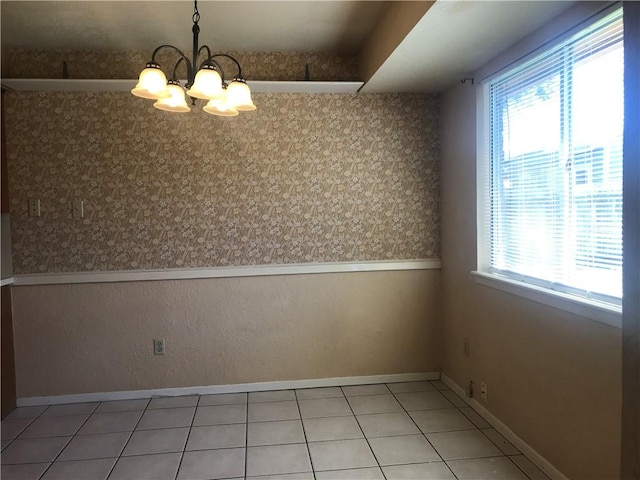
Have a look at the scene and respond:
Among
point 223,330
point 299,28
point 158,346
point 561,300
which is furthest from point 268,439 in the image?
point 299,28

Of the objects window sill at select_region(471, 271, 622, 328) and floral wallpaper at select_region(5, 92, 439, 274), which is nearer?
window sill at select_region(471, 271, 622, 328)

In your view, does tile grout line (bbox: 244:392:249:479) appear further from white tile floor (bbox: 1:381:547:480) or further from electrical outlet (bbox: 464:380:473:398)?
electrical outlet (bbox: 464:380:473:398)

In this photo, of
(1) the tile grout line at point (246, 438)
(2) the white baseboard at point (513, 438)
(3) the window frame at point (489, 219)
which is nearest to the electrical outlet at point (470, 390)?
(2) the white baseboard at point (513, 438)

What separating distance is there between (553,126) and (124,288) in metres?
2.99

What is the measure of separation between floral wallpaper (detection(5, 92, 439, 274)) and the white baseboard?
1.08 meters

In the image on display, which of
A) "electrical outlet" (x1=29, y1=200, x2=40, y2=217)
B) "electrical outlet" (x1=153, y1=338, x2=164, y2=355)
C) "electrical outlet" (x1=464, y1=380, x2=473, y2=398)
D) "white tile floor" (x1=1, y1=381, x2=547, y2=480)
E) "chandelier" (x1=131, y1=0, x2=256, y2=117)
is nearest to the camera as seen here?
"chandelier" (x1=131, y1=0, x2=256, y2=117)

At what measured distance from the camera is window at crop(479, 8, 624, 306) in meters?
1.84

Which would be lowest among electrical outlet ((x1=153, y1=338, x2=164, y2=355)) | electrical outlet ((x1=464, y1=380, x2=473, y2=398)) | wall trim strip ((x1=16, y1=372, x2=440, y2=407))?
wall trim strip ((x1=16, y1=372, x2=440, y2=407))

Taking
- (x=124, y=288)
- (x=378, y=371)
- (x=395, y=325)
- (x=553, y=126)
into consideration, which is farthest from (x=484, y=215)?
(x=124, y=288)

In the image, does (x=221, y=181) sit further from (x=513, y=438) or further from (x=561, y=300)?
(x=513, y=438)

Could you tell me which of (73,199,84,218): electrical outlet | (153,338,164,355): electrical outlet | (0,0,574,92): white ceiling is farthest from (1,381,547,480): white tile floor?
(0,0,574,92): white ceiling

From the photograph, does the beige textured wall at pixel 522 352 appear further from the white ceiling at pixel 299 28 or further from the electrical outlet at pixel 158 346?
the electrical outlet at pixel 158 346

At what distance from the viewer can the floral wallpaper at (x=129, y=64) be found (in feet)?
10.3

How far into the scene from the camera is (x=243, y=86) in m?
1.91
